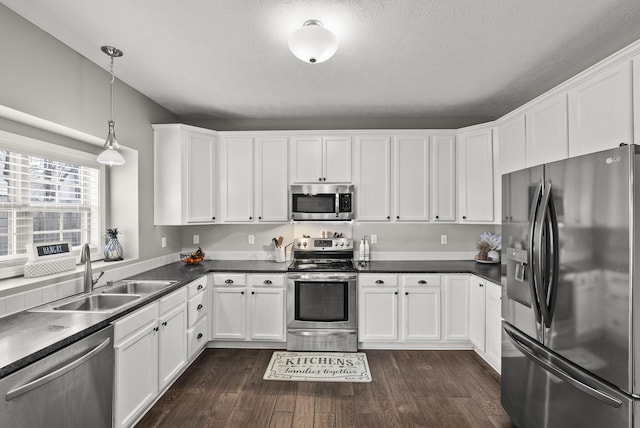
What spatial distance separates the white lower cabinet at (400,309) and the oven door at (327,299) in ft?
0.39

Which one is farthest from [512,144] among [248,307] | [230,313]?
[230,313]

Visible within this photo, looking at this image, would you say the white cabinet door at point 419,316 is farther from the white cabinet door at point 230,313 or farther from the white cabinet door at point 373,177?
the white cabinet door at point 230,313

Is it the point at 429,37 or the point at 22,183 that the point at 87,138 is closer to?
the point at 22,183

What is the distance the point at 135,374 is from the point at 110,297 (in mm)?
609

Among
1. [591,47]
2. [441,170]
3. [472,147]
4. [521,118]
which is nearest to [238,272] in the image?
[441,170]

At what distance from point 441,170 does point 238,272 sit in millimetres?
2500

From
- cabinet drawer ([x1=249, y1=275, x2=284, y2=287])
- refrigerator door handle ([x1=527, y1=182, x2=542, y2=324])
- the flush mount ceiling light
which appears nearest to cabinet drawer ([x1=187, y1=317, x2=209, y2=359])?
cabinet drawer ([x1=249, y1=275, x2=284, y2=287])

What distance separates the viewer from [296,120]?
4055 mm

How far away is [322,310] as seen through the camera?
3.38 m

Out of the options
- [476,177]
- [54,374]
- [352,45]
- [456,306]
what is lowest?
[456,306]

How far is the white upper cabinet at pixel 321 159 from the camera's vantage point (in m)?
3.74

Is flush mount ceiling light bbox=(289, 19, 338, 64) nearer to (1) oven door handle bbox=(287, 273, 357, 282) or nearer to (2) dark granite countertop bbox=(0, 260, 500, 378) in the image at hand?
(2) dark granite countertop bbox=(0, 260, 500, 378)

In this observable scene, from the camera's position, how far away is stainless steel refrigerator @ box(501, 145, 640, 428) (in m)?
1.36

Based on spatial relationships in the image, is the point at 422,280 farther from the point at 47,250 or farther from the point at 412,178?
the point at 47,250
